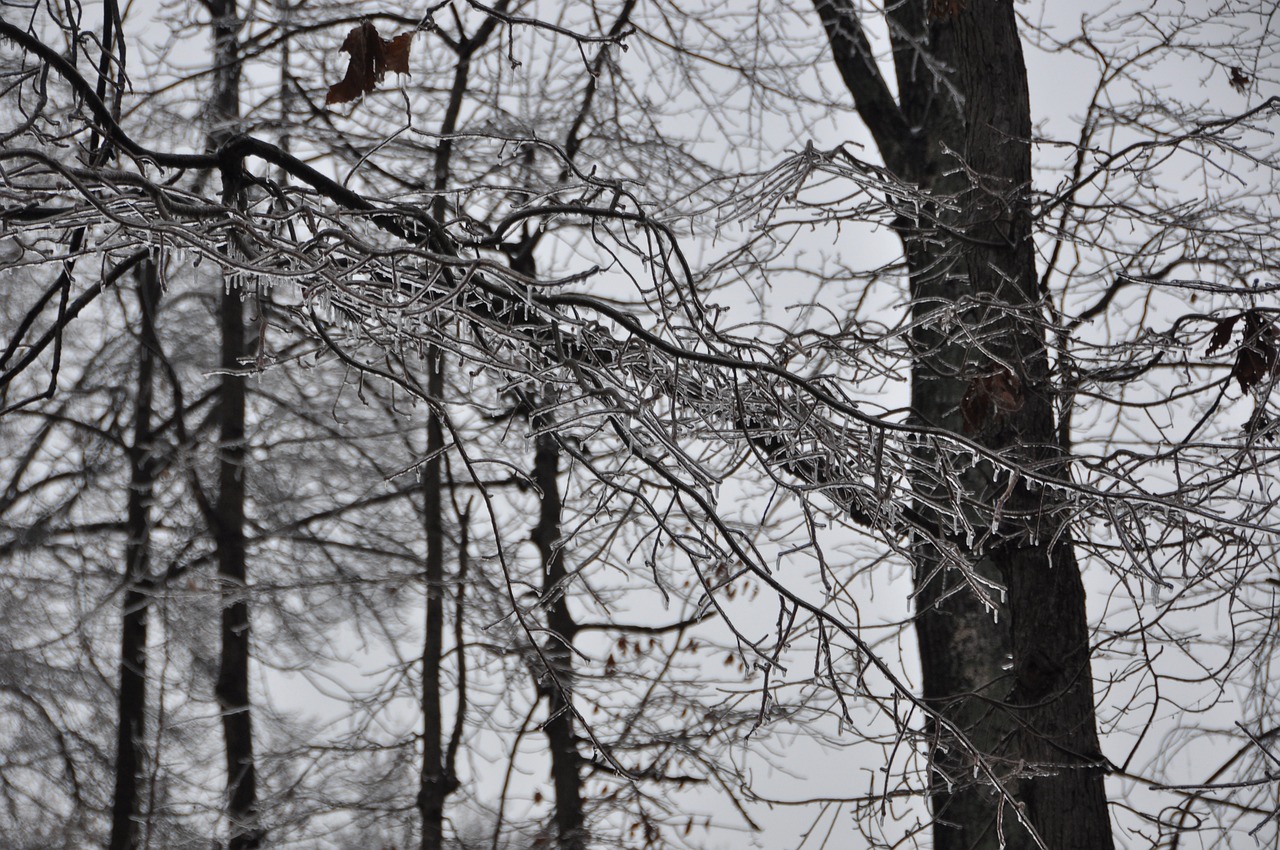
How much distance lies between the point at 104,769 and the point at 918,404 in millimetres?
4430

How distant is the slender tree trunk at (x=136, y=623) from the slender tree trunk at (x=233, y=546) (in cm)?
37

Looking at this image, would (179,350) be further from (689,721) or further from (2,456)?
(689,721)

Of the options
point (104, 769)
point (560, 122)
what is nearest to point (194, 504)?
point (104, 769)

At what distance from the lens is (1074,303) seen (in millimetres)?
3838

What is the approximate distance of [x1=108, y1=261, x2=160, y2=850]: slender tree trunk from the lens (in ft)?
17.3

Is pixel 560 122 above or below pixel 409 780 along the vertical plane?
above

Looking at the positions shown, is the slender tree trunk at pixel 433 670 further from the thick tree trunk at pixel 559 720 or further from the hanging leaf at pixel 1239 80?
the hanging leaf at pixel 1239 80

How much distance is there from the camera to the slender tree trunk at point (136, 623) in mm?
5258

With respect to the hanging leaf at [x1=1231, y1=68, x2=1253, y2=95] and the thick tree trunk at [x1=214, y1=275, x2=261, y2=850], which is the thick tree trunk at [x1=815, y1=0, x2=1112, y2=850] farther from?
the thick tree trunk at [x1=214, y1=275, x2=261, y2=850]

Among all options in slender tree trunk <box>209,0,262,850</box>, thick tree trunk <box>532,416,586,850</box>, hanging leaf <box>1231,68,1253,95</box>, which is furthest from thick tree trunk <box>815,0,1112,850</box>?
slender tree trunk <box>209,0,262,850</box>

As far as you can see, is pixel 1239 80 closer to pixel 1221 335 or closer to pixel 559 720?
pixel 1221 335

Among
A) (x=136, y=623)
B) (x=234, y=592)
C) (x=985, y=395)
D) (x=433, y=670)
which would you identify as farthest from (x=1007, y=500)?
(x=136, y=623)

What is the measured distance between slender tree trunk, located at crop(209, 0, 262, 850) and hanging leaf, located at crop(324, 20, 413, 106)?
320 cm

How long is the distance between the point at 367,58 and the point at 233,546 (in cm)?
412
